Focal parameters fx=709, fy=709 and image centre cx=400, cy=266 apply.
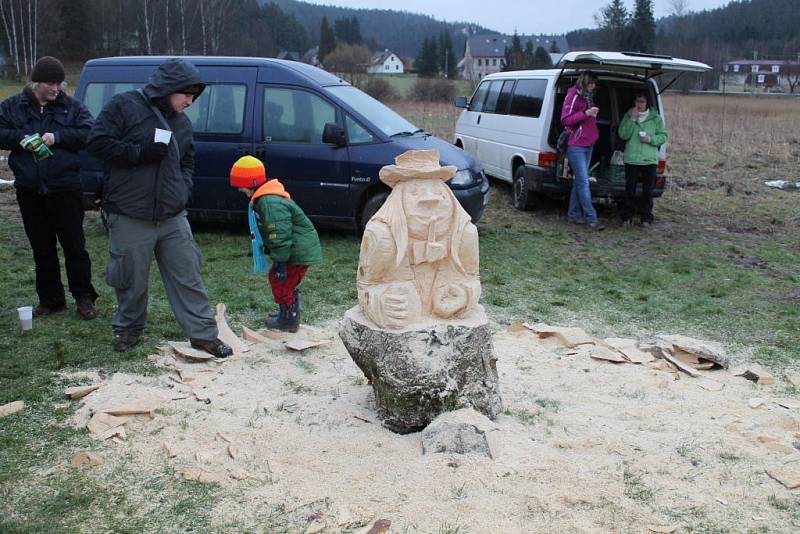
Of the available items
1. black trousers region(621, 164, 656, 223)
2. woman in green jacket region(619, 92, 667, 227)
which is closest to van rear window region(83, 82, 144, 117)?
woman in green jacket region(619, 92, 667, 227)

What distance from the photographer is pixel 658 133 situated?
28.7 feet

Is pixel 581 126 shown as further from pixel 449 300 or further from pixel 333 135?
pixel 449 300

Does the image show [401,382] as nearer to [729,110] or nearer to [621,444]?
[621,444]

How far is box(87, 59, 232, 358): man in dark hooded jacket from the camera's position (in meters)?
4.46

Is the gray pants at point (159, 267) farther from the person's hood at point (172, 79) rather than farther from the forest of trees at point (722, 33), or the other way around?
the forest of trees at point (722, 33)

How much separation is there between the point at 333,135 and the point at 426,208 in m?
3.94

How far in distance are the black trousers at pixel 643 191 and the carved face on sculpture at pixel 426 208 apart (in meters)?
5.74

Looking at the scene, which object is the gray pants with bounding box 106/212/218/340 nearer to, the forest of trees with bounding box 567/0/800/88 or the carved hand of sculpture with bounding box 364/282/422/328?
the carved hand of sculpture with bounding box 364/282/422/328

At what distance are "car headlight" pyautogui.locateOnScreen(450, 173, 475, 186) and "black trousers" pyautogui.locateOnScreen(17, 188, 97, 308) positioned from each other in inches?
146

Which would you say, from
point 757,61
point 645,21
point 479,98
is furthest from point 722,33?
point 479,98

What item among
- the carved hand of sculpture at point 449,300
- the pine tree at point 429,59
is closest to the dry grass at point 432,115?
the carved hand of sculpture at point 449,300

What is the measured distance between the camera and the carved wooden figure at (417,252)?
379cm

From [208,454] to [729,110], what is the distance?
2357 centimetres

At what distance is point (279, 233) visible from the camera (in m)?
5.02
